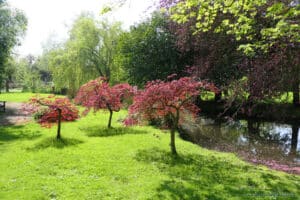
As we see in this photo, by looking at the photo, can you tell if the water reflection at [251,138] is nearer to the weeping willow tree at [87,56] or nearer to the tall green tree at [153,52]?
the tall green tree at [153,52]

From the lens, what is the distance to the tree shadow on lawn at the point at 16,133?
10.2 meters

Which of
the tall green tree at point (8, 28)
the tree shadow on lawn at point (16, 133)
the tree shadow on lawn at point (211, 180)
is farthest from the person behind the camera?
the tall green tree at point (8, 28)

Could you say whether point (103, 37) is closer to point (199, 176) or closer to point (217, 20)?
point (217, 20)

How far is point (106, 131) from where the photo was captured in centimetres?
1130

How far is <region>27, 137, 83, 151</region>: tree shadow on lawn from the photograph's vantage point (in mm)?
8602

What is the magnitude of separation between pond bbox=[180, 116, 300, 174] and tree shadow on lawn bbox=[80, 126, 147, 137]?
244cm

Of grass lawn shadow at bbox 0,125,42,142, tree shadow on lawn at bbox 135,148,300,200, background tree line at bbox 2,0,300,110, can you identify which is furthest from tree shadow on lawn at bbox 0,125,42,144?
background tree line at bbox 2,0,300,110

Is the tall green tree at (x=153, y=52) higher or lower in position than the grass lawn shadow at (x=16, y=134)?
higher

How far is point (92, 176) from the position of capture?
19.7ft

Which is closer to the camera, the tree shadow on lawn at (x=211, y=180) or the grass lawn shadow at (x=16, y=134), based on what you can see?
the tree shadow on lawn at (x=211, y=180)

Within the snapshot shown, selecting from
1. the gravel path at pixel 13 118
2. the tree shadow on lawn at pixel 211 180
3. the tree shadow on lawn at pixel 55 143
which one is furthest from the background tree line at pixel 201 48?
the tree shadow on lawn at pixel 55 143

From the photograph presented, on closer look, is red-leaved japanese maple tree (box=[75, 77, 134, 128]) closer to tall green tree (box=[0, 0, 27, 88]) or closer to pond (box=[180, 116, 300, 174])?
pond (box=[180, 116, 300, 174])

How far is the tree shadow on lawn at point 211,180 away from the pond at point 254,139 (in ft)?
5.35

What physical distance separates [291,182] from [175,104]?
374 cm
